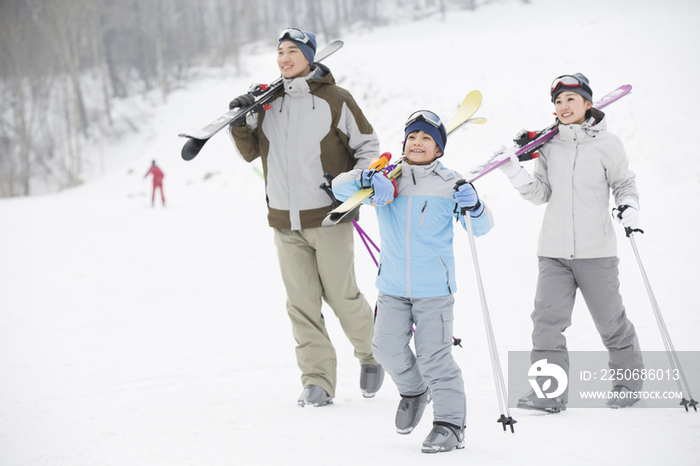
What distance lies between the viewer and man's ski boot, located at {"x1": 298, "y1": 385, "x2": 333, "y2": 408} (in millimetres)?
3117

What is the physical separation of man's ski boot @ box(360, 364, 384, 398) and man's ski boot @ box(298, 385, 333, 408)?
0.73ft

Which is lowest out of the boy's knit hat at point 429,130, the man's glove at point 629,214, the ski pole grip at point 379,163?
the man's glove at point 629,214

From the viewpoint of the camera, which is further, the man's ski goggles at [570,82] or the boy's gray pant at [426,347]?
the man's ski goggles at [570,82]

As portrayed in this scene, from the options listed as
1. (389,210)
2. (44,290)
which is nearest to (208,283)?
(44,290)

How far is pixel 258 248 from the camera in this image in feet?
26.2

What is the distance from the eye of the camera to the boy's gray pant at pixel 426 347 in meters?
2.47

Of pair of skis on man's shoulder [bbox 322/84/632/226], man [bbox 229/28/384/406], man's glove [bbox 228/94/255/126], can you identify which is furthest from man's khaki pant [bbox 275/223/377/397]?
man's glove [bbox 228/94/255/126]

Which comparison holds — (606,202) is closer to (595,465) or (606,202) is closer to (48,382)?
(595,465)

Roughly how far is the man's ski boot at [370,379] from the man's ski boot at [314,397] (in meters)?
0.22

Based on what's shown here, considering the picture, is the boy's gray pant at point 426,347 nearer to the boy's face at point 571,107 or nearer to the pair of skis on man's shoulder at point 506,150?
the pair of skis on man's shoulder at point 506,150

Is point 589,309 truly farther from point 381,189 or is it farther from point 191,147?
point 191,147

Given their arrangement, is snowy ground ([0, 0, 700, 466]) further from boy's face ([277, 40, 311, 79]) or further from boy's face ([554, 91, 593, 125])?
boy's face ([277, 40, 311, 79])

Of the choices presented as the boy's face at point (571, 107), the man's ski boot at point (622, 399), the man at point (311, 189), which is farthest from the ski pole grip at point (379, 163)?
the man's ski boot at point (622, 399)

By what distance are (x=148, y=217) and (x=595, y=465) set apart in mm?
11075
